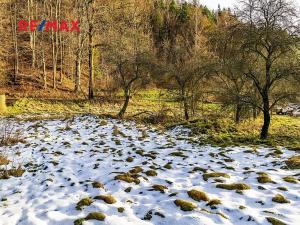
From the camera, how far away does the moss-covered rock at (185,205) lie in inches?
213

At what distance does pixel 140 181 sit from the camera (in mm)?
6957

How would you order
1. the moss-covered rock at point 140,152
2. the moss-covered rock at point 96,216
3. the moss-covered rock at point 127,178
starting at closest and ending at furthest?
the moss-covered rock at point 96,216 → the moss-covered rock at point 127,178 → the moss-covered rock at point 140,152

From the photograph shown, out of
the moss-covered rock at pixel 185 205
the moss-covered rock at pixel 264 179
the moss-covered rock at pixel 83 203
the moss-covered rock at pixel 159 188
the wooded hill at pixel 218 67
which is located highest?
the wooded hill at pixel 218 67

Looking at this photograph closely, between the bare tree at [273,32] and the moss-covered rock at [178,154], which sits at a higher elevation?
the bare tree at [273,32]

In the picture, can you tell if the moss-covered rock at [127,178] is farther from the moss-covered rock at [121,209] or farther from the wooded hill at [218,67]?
the wooded hill at [218,67]

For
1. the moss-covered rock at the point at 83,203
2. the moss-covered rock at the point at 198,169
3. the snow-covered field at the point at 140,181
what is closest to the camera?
the snow-covered field at the point at 140,181

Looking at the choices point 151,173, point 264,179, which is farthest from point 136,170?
point 264,179

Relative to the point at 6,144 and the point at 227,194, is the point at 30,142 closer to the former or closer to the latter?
the point at 6,144

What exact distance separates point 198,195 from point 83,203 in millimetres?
2334

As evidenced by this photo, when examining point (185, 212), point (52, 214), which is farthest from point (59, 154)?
point (185, 212)

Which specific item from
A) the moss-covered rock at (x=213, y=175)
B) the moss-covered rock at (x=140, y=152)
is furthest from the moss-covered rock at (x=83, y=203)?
the moss-covered rock at (x=140, y=152)

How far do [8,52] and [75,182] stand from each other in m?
30.1

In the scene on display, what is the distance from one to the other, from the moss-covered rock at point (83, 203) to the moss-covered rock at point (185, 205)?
5.61 feet

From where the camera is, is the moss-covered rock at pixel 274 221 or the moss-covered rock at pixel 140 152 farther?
the moss-covered rock at pixel 140 152
